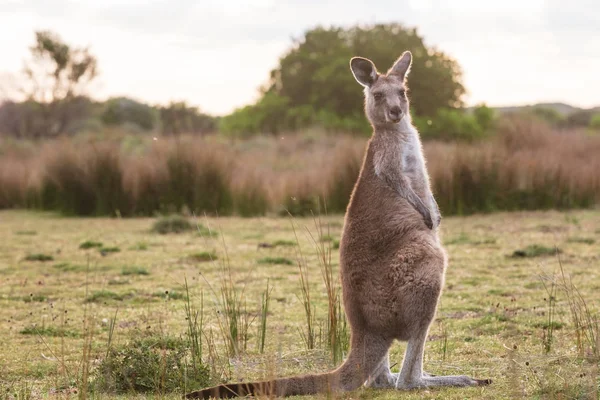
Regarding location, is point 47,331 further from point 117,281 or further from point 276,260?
point 276,260

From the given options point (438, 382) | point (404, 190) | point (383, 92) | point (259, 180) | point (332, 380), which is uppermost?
point (383, 92)

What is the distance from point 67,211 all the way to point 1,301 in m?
8.70

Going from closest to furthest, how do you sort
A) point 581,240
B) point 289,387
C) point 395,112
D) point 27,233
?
point 289,387 → point 395,112 → point 581,240 → point 27,233

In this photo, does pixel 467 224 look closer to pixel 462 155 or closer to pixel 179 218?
pixel 462 155

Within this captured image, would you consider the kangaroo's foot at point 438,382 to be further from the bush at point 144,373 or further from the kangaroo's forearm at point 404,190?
the bush at point 144,373

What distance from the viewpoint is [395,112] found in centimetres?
500

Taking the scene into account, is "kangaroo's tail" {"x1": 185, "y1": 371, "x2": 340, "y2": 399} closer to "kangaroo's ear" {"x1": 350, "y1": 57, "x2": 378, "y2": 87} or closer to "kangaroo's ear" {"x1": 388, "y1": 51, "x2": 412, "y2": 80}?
"kangaroo's ear" {"x1": 350, "y1": 57, "x2": 378, "y2": 87}

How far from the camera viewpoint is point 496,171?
50.1 ft

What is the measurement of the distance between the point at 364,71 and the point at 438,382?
1.93 metres

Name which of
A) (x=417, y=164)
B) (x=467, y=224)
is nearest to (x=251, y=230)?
(x=467, y=224)

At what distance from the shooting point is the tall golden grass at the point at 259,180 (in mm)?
15188

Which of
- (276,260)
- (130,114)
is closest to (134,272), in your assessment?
(276,260)

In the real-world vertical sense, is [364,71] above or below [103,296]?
above

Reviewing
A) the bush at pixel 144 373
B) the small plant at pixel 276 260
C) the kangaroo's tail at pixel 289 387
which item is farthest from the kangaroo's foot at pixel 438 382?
the small plant at pixel 276 260
